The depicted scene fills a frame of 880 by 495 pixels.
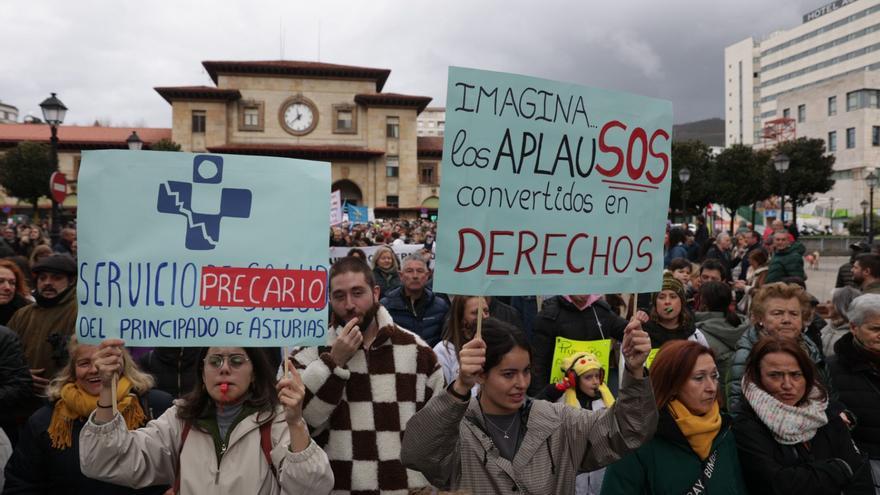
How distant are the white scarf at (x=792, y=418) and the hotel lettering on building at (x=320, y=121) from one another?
4679cm

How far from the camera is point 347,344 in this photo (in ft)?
9.12

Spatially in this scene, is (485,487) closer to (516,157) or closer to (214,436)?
(214,436)

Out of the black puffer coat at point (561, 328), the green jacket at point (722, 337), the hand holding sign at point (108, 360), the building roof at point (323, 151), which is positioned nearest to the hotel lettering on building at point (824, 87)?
the building roof at point (323, 151)

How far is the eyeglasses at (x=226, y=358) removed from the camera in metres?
2.72

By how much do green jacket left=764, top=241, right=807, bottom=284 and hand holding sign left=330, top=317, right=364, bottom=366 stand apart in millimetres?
6941

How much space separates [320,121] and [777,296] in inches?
1948

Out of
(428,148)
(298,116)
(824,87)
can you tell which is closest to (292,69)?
(298,116)

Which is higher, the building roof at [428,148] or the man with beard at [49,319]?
the building roof at [428,148]

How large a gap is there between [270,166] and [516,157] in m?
1.02

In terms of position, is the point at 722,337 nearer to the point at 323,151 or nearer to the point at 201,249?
the point at 201,249

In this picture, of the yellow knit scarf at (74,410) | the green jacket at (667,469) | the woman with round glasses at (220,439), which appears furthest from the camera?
the yellow knit scarf at (74,410)

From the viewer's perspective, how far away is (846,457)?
117 inches

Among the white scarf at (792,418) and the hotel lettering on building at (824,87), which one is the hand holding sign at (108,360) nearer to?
the white scarf at (792,418)

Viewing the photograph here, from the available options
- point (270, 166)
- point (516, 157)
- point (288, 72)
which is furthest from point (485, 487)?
point (288, 72)
